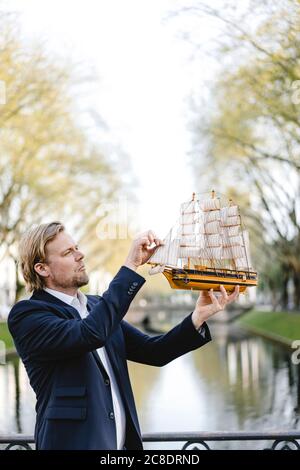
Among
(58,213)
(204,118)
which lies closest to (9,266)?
(58,213)

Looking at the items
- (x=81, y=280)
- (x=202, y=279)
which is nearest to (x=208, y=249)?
(x=202, y=279)

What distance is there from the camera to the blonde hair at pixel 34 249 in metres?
3.09

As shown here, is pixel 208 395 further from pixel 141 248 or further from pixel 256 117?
pixel 141 248

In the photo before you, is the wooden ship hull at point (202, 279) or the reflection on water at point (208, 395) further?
the reflection on water at point (208, 395)

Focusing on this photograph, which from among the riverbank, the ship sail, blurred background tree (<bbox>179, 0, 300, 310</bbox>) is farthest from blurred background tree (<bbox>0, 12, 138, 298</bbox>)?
the ship sail

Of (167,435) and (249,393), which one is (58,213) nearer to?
(249,393)

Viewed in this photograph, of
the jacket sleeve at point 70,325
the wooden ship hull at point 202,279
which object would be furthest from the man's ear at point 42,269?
the wooden ship hull at point 202,279

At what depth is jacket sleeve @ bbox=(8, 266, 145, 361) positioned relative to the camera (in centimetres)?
284

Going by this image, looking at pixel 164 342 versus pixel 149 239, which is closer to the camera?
pixel 149 239

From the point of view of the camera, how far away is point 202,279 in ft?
10.3

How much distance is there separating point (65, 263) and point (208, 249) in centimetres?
71

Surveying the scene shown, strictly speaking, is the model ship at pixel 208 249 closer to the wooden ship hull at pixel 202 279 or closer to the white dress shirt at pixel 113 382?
the wooden ship hull at pixel 202 279

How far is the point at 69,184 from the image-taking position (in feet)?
106

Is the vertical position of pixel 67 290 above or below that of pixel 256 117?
above
